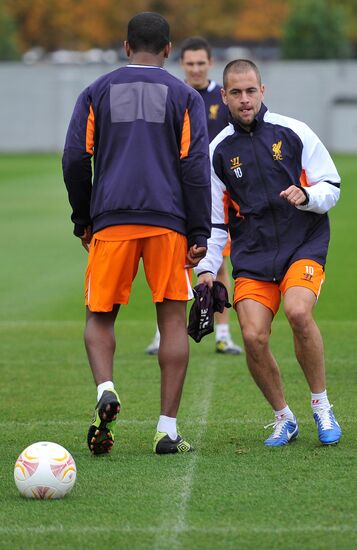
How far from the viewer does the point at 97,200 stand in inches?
256

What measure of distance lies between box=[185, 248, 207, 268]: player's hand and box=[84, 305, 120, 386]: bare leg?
0.47 metres

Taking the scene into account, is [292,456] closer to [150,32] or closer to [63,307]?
[150,32]

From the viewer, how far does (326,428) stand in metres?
6.63

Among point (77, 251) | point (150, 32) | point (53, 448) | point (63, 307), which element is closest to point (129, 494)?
point (53, 448)

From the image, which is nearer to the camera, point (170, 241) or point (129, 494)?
point (129, 494)

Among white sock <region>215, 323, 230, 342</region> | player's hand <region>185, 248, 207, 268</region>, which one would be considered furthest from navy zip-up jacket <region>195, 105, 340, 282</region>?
white sock <region>215, 323, 230, 342</region>

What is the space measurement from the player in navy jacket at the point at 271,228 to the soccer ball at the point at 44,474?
1491 millimetres

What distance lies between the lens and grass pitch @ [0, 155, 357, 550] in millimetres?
5039

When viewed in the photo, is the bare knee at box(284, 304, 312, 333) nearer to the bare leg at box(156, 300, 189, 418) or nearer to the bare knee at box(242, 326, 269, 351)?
the bare knee at box(242, 326, 269, 351)

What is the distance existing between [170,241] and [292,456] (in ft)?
4.30

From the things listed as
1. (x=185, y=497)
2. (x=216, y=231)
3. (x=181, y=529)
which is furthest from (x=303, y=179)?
(x=181, y=529)

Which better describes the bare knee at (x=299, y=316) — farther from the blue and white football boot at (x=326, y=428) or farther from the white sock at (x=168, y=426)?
the white sock at (x=168, y=426)

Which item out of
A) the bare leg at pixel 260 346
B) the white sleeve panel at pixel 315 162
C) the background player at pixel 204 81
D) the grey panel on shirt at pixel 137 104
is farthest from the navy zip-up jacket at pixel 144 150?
the background player at pixel 204 81

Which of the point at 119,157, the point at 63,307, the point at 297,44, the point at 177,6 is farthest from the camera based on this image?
the point at 177,6
